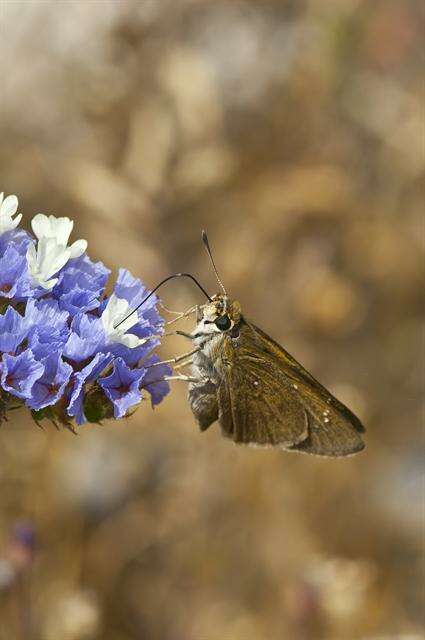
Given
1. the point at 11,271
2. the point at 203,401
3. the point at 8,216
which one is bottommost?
the point at 11,271

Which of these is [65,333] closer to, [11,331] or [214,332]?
[11,331]

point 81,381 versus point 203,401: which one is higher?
point 203,401

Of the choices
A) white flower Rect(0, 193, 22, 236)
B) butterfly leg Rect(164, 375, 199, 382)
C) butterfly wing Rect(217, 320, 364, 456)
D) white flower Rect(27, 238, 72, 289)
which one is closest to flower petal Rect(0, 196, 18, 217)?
white flower Rect(0, 193, 22, 236)

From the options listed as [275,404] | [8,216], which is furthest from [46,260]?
[275,404]

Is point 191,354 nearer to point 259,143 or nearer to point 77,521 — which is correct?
point 77,521

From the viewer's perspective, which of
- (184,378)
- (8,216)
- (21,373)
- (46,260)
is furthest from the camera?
(184,378)

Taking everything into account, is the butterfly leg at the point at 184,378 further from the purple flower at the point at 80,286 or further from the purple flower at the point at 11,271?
the purple flower at the point at 11,271

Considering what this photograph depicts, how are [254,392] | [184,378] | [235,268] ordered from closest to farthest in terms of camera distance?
[184,378] < [254,392] < [235,268]
